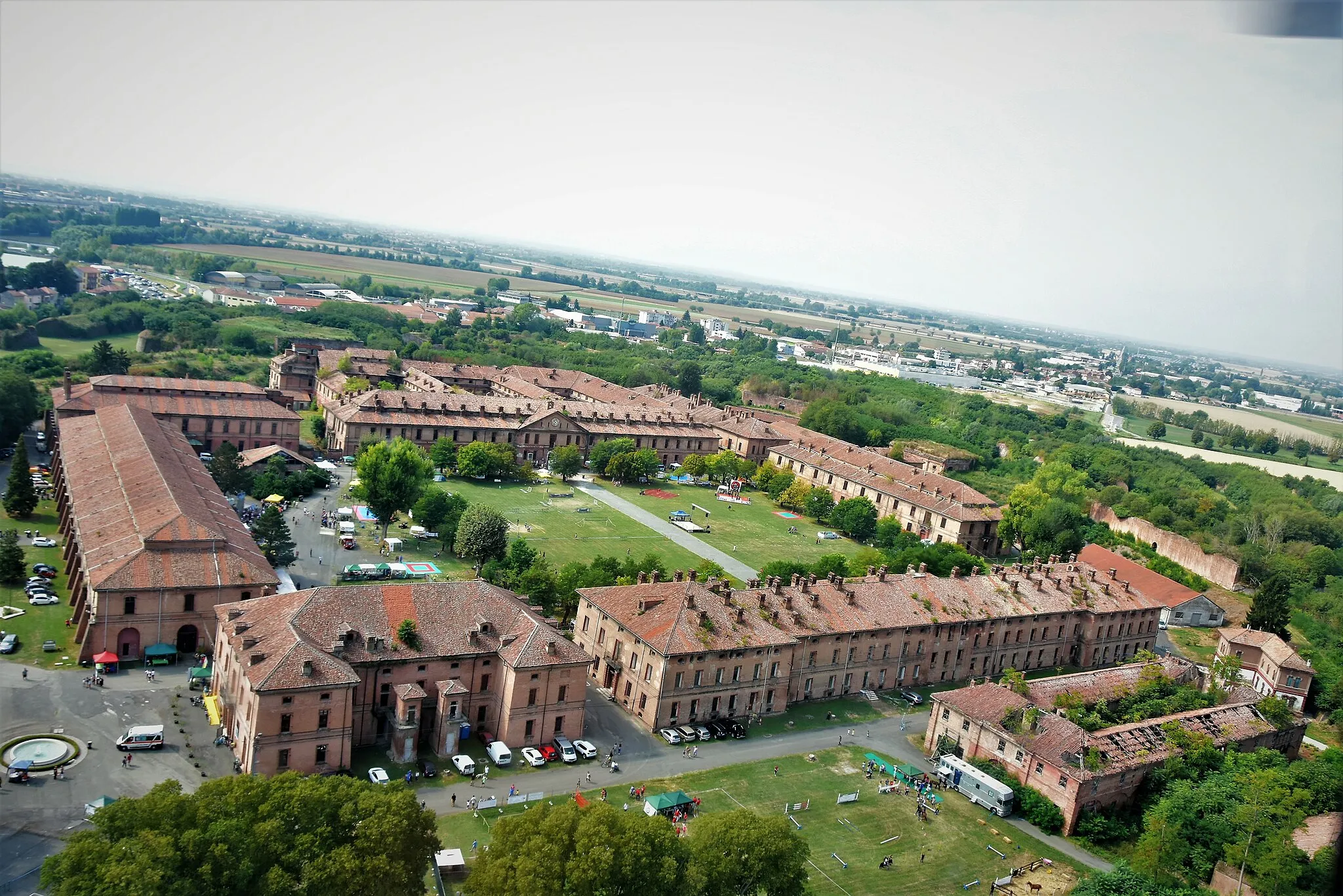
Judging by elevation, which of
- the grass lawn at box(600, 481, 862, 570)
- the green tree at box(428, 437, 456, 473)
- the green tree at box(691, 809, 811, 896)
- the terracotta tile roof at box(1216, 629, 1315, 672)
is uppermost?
the green tree at box(691, 809, 811, 896)

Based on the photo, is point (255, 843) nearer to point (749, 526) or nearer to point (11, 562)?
point (11, 562)

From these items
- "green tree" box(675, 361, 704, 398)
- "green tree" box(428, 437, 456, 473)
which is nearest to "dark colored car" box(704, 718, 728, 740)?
"green tree" box(428, 437, 456, 473)

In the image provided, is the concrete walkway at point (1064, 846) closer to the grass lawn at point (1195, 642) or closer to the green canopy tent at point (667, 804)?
the green canopy tent at point (667, 804)

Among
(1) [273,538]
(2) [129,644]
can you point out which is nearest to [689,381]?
(1) [273,538]

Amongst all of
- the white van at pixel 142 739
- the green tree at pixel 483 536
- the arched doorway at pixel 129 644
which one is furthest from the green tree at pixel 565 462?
the white van at pixel 142 739

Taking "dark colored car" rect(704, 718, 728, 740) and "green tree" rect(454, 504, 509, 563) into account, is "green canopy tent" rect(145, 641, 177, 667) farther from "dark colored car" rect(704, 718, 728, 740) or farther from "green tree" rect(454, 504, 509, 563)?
"dark colored car" rect(704, 718, 728, 740)
